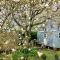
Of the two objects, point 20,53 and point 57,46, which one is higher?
point 20,53

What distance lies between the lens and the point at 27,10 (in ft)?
52.4

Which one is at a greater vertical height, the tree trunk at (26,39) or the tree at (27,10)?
the tree at (27,10)

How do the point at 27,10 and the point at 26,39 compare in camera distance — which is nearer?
the point at 26,39

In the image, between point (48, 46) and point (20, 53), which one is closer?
point (20, 53)

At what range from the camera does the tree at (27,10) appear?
→ 15.6m

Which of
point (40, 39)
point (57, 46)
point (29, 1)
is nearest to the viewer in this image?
point (29, 1)

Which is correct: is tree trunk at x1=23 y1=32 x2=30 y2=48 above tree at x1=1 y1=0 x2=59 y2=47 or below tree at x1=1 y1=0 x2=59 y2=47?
below

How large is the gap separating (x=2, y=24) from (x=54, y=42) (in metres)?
15.2

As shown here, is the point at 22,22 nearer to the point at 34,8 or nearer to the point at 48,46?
the point at 34,8

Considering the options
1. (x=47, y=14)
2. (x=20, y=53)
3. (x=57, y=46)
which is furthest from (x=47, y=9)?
(x=57, y=46)

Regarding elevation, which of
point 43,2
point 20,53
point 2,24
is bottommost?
point 20,53

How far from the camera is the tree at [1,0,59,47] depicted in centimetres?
1565

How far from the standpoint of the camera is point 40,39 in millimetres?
32875

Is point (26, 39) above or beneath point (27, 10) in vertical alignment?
beneath
